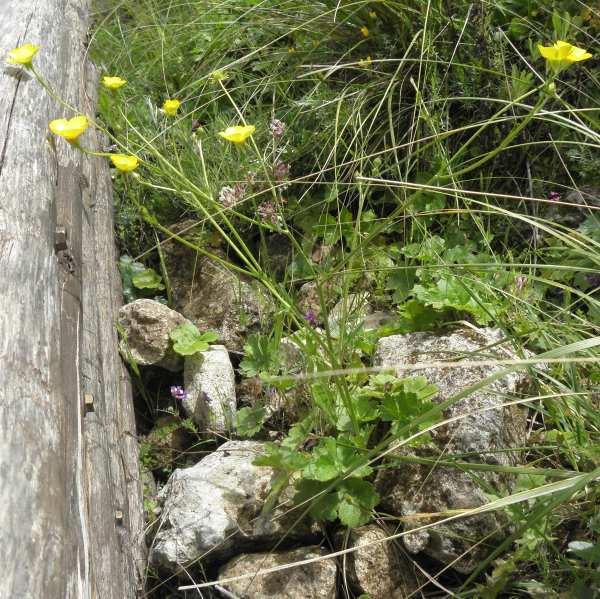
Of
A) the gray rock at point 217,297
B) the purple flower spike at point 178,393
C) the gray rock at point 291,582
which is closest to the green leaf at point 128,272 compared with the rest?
the gray rock at point 217,297

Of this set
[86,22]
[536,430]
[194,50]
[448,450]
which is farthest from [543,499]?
[86,22]

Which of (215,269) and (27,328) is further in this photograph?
(215,269)

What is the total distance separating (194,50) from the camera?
10.2 feet

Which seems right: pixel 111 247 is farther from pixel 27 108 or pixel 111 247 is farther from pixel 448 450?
pixel 448 450

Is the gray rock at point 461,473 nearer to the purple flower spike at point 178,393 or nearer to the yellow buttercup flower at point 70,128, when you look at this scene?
the purple flower spike at point 178,393

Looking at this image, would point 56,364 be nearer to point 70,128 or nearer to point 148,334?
point 70,128

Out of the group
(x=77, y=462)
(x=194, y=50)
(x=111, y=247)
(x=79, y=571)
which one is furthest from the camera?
(x=194, y=50)

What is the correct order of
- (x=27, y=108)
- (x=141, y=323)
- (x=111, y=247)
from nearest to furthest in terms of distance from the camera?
(x=27, y=108)
(x=141, y=323)
(x=111, y=247)

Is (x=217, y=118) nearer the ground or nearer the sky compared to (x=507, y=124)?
nearer the sky

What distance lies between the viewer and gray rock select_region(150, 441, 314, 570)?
1.78m

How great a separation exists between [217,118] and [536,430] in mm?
1529

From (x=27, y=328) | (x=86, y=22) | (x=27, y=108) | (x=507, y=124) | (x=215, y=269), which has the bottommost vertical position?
(x=27, y=328)

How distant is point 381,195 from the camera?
2.66 m

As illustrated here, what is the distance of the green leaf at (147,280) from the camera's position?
2594 millimetres
